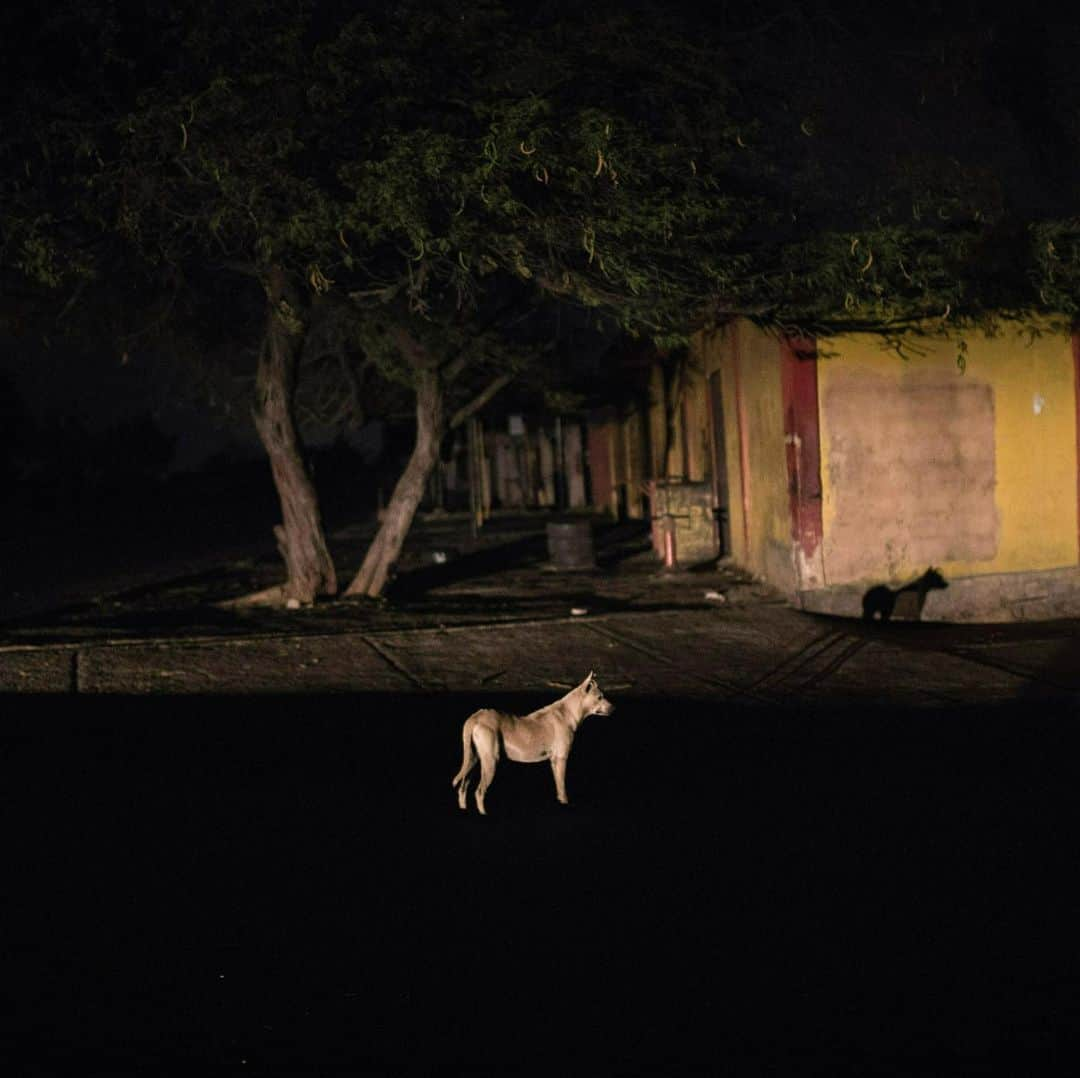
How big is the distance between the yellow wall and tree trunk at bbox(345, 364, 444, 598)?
433 centimetres

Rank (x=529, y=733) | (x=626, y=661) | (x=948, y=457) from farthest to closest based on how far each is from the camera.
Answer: (x=948, y=457) < (x=626, y=661) < (x=529, y=733)

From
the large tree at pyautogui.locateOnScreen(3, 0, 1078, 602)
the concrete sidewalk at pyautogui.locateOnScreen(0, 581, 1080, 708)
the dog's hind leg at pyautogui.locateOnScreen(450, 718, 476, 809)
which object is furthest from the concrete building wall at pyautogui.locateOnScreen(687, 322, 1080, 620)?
the dog's hind leg at pyautogui.locateOnScreen(450, 718, 476, 809)

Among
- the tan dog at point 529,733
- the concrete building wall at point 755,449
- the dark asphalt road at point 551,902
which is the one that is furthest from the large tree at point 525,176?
the tan dog at point 529,733

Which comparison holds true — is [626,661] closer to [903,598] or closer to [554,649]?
[554,649]

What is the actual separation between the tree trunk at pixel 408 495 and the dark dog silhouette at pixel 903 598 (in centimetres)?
502

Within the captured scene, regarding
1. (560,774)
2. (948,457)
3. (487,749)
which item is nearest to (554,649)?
(560,774)

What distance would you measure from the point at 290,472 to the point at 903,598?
6665 millimetres

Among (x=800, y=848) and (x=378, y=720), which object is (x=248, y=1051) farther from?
(x=378, y=720)

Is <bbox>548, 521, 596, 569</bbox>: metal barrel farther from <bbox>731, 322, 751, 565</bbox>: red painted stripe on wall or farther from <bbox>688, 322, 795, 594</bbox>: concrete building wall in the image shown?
<bbox>731, 322, 751, 565</bbox>: red painted stripe on wall

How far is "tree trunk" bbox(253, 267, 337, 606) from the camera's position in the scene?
14.1 metres

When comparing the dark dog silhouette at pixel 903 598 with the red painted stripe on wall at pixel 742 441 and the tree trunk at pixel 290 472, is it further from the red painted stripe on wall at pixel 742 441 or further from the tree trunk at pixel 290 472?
the tree trunk at pixel 290 472

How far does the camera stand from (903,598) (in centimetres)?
1332

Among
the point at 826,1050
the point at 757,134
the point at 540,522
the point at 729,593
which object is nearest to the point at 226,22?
the point at 757,134

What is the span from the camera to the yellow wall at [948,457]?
43.2ft
